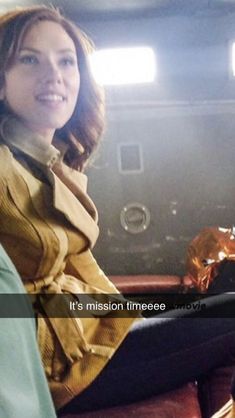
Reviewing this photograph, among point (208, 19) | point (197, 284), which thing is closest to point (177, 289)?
point (197, 284)

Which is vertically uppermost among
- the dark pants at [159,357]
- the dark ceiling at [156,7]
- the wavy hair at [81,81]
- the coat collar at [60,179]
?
the dark ceiling at [156,7]

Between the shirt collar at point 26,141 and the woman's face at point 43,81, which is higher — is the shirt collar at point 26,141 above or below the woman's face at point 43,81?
below

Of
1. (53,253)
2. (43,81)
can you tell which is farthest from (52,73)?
(53,253)

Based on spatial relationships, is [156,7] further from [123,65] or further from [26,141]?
[26,141]

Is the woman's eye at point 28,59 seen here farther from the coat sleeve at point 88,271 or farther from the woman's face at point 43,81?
the coat sleeve at point 88,271

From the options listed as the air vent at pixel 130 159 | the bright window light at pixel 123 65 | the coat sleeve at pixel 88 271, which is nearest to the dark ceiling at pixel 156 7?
the bright window light at pixel 123 65

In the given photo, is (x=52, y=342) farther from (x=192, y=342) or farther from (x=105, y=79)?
(x=105, y=79)
